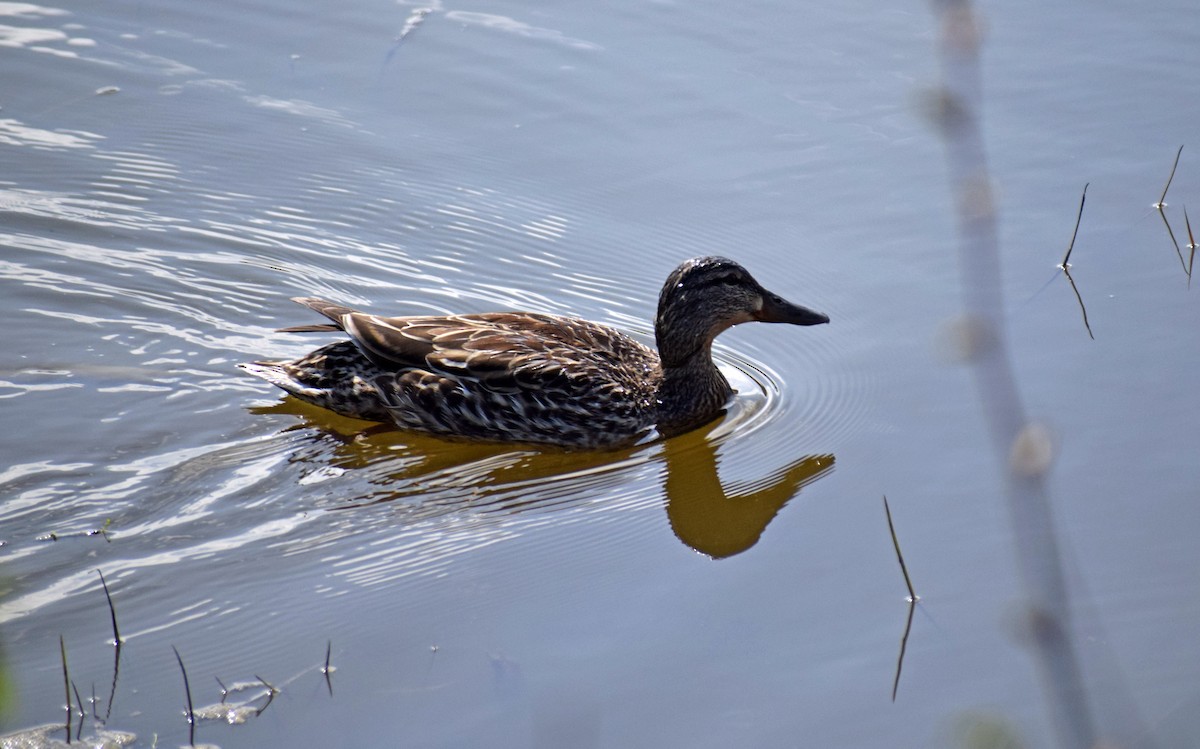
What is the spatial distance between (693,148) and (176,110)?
3.79m

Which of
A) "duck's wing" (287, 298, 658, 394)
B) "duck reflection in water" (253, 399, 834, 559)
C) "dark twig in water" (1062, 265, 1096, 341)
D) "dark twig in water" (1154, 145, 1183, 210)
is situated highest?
"dark twig in water" (1154, 145, 1183, 210)

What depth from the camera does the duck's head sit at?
23.0 ft

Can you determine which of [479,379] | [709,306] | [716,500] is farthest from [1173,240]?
[479,379]

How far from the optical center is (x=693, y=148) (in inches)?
342

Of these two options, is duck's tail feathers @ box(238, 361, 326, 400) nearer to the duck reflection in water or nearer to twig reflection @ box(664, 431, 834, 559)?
the duck reflection in water

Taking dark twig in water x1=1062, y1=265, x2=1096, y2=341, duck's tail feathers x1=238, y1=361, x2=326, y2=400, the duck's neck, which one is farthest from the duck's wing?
dark twig in water x1=1062, y1=265, x2=1096, y2=341

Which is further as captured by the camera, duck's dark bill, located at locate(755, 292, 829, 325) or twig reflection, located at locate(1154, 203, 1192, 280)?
twig reflection, located at locate(1154, 203, 1192, 280)

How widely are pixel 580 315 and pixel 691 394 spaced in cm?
121

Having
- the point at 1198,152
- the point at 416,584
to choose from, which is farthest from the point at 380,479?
the point at 1198,152

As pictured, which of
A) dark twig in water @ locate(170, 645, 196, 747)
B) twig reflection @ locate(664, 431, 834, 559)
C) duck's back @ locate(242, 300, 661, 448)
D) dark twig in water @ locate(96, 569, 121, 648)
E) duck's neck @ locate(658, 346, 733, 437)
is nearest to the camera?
dark twig in water @ locate(170, 645, 196, 747)

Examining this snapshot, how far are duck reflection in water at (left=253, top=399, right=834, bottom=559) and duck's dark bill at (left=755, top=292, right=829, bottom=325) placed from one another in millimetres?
705

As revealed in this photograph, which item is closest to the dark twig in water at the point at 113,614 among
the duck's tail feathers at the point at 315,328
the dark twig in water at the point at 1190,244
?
the duck's tail feathers at the point at 315,328

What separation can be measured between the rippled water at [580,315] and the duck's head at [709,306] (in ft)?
1.29

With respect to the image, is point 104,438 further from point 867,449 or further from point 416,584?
point 867,449
